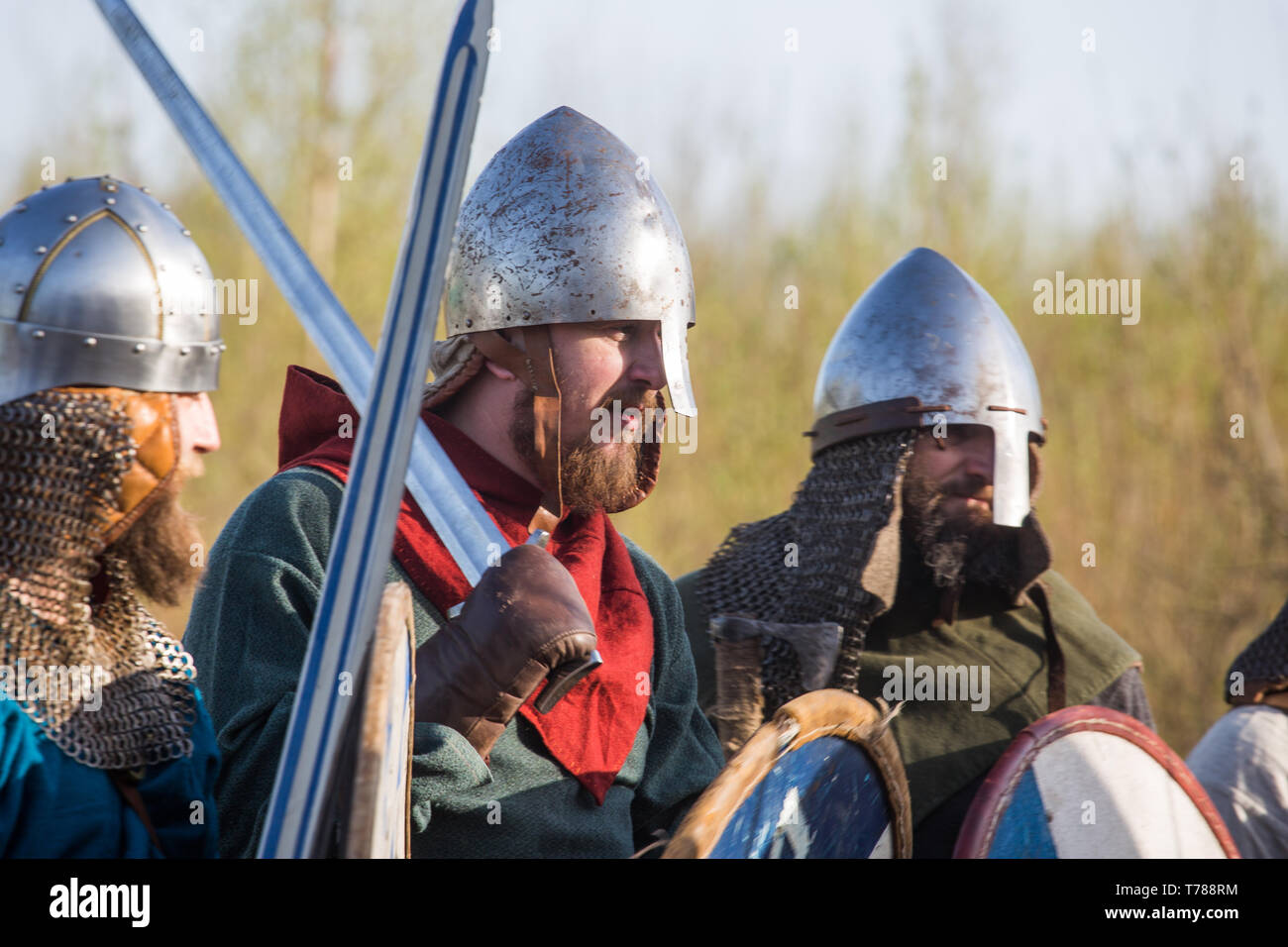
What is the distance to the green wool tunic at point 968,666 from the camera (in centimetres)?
329

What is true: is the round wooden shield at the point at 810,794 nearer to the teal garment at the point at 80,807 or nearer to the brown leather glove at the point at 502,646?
the brown leather glove at the point at 502,646

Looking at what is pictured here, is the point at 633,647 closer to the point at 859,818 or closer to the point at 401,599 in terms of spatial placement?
the point at 859,818

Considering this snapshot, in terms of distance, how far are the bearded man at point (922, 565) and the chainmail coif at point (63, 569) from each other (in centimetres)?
164

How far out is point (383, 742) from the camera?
5.31ft

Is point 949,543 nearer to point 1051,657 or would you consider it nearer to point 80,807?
point 1051,657

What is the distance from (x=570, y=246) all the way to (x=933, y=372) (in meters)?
1.31

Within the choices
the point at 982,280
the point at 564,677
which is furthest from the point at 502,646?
the point at 982,280

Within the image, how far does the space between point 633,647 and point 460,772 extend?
2.36 feet

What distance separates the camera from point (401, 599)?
1790 millimetres

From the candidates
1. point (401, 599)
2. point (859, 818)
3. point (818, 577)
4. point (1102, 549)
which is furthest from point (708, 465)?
point (401, 599)

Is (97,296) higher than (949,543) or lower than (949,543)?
higher

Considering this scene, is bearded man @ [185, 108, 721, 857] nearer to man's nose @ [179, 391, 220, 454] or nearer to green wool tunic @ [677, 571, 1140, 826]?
man's nose @ [179, 391, 220, 454]

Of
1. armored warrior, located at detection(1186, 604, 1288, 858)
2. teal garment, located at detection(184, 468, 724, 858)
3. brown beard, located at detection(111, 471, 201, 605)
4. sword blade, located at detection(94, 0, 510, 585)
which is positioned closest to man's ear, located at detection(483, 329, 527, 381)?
teal garment, located at detection(184, 468, 724, 858)

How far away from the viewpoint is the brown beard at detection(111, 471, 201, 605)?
2.06m
